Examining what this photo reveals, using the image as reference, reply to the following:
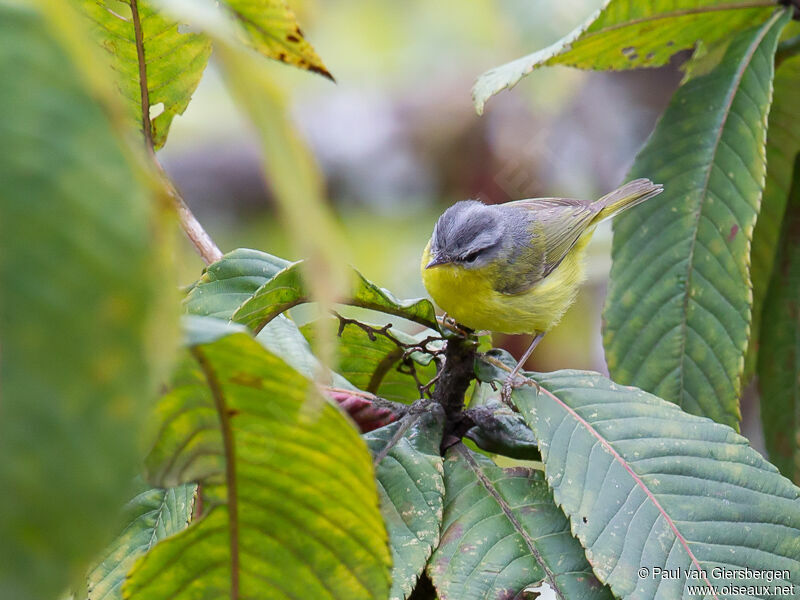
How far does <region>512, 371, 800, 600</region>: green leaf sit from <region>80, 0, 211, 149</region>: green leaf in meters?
0.81

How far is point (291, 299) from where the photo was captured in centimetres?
116

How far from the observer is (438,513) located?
1.18 meters

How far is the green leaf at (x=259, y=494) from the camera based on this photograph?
0.76 metres

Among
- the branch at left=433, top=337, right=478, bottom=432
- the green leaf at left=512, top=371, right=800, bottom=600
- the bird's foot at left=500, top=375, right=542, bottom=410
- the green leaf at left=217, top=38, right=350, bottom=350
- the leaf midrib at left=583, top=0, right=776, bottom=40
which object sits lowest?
the green leaf at left=512, top=371, right=800, bottom=600

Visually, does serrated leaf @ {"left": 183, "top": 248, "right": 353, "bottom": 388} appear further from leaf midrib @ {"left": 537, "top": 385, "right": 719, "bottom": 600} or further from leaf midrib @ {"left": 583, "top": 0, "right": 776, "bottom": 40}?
leaf midrib @ {"left": 583, "top": 0, "right": 776, "bottom": 40}

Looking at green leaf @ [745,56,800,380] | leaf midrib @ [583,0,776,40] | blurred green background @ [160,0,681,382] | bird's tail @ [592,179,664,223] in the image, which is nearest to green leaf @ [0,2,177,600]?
leaf midrib @ [583,0,776,40]

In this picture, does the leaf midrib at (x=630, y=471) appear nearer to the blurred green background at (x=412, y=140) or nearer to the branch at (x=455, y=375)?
the branch at (x=455, y=375)

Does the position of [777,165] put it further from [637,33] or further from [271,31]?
[271,31]

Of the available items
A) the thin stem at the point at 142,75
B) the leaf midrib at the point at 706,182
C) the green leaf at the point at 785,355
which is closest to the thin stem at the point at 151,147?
the thin stem at the point at 142,75

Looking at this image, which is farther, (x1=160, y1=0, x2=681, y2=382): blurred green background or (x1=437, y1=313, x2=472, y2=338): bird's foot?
(x1=160, y1=0, x2=681, y2=382): blurred green background

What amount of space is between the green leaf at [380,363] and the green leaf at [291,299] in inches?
7.3

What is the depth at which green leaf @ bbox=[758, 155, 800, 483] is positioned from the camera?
1.98 m

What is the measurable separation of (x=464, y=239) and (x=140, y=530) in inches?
68.0

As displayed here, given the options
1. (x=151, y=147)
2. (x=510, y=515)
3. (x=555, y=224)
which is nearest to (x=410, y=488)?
(x=510, y=515)
